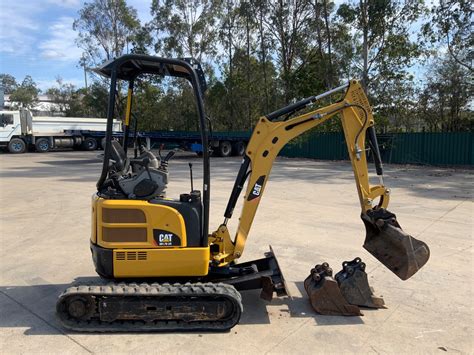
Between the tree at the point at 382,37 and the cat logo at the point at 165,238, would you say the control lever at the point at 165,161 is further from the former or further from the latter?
the tree at the point at 382,37

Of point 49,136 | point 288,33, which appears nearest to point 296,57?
point 288,33

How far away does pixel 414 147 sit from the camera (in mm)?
23922

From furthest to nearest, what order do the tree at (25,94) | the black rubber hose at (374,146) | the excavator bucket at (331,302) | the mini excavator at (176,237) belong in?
the tree at (25,94) < the black rubber hose at (374,146) < the excavator bucket at (331,302) < the mini excavator at (176,237)

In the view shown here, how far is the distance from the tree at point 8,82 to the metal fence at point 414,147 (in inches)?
2671

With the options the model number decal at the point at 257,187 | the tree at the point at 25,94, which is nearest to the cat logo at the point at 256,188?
the model number decal at the point at 257,187

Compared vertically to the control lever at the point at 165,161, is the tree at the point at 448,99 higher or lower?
higher

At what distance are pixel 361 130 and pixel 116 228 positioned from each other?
2929 mm

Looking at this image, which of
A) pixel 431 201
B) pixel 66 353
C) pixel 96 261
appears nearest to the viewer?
pixel 66 353

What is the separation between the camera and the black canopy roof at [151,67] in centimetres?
412

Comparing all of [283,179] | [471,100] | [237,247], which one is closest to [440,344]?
[237,247]

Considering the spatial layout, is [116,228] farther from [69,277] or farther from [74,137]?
[74,137]

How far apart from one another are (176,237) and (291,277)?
6.79 feet

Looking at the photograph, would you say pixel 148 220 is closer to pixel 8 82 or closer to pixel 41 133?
pixel 41 133

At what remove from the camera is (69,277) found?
5461 mm
